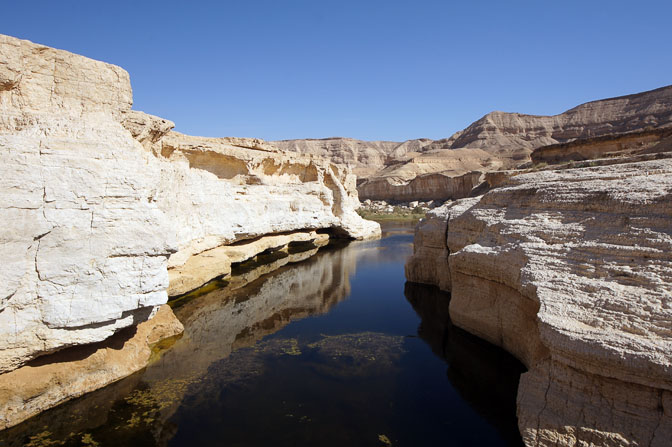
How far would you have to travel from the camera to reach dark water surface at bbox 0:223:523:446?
4.72 m

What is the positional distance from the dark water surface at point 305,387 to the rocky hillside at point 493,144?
3863cm

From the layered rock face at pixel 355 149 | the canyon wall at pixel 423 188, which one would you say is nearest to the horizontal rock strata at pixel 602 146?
the canyon wall at pixel 423 188

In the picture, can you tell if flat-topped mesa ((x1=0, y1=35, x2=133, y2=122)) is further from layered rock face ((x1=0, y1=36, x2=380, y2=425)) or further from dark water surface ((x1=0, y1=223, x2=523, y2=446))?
dark water surface ((x1=0, y1=223, x2=523, y2=446))

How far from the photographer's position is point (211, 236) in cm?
1118

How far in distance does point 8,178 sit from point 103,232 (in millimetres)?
1223

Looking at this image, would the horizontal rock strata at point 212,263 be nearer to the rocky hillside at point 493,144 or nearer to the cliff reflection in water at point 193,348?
the cliff reflection in water at point 193,348

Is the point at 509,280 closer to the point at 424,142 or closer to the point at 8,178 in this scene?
the point at 8,178

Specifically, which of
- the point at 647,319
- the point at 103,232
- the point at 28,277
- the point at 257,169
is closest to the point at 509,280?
the point at 647,319

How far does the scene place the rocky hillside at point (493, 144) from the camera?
51.1m

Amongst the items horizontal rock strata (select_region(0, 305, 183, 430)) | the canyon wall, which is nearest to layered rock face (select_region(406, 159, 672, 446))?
horizontal rock strata (select_region(0, 305, 183, 430))

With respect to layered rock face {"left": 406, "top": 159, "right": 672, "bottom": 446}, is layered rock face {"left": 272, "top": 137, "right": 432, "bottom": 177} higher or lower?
higher

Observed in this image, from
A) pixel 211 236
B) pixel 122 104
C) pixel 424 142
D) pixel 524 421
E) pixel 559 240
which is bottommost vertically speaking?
pixel 524 421

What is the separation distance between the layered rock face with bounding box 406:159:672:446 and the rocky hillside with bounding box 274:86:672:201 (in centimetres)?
3850

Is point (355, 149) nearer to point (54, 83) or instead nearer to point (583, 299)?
point (54, 83)
